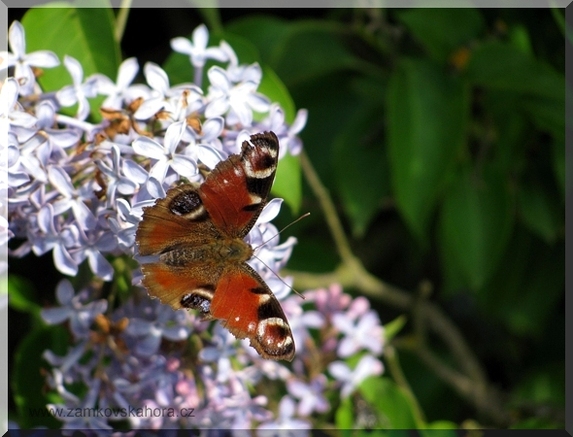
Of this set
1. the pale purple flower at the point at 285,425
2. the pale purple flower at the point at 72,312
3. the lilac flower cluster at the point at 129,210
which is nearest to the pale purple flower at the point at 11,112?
the lilac flower cluster at the point at 129,210

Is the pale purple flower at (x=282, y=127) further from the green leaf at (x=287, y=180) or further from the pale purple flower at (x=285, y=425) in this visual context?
the pale purple flower at (x=285, y=425)

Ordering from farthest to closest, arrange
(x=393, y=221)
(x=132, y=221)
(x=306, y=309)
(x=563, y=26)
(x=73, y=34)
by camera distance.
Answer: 1. (x=393, y=221)
2. (x=306, y=309)
3. (x=563, y=26)
4. (x=73, y=34)
5. (x=132, y=221)

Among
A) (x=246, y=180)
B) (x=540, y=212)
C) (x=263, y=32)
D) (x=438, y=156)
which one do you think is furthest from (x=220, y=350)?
(x=540, y=212)

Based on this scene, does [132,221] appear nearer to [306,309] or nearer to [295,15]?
[306,309]

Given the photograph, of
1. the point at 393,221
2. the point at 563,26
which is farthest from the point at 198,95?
the point at 393,221

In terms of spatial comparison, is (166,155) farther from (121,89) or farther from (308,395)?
(308,395)

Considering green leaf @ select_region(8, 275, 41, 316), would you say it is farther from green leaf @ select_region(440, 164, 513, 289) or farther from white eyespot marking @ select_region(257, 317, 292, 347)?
green leaf @ select_region(440, 164, 513, 289)

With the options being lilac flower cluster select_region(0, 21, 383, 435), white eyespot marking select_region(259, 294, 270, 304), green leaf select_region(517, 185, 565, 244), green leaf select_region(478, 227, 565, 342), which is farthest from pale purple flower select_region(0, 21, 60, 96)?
green leaf select_region(478, 227, 565, 342)
